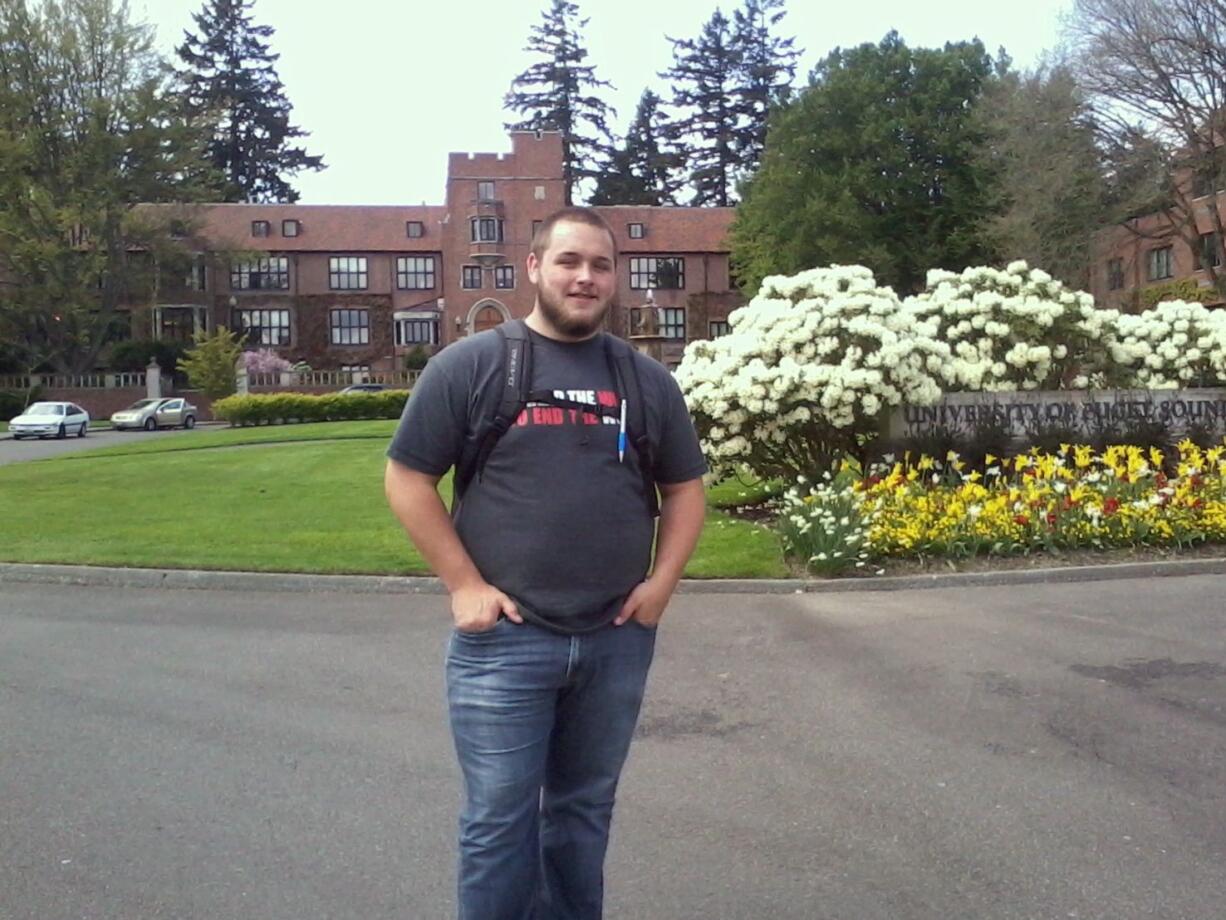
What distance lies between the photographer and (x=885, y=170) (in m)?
51.1

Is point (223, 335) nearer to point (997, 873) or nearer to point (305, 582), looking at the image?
point (305, 582)

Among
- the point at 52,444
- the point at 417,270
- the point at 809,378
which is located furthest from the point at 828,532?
the point at 417,270

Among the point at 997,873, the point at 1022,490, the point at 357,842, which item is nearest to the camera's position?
the point at 997,873

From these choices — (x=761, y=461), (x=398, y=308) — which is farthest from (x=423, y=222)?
(x=761, y=461)

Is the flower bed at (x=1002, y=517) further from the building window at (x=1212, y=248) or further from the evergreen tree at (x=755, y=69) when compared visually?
the evergreen tree at (x=755, y=69)

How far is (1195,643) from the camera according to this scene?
761cm

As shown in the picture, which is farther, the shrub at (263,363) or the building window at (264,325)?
the building window at (264,325)

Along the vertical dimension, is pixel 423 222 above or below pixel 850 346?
above

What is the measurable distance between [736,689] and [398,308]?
2645 inches

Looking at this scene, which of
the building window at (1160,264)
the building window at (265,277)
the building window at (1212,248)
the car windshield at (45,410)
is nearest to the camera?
the car windshield at (45,410)

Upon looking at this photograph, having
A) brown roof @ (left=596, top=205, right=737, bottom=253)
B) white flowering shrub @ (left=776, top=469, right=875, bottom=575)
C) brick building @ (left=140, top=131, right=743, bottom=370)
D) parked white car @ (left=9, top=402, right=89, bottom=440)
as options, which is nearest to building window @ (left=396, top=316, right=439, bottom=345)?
brick building @ (left=140, top=131, right=743, bottom=370)

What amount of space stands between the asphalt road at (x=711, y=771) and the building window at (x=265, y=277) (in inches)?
2621

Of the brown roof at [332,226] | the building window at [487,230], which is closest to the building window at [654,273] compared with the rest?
the building window at [487,230]

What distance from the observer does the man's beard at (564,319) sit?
2.98 metres
